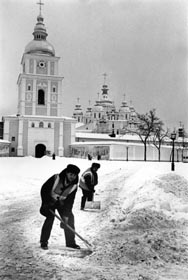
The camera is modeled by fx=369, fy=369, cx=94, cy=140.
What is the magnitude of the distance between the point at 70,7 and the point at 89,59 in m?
0.49

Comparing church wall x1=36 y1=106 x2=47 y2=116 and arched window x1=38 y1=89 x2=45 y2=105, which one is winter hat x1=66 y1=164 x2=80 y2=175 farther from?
church wall x1=36 y1=106 x2=47 y2=116

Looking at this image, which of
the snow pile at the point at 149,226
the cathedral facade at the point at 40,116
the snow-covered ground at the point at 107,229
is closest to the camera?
the snow-covered ground at the point at 107,229

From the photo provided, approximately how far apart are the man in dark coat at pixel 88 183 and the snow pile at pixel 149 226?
211mm

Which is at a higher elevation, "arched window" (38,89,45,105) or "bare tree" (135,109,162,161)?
"arched window" (38,89,45,105)

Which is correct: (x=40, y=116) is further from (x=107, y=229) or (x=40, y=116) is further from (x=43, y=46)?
(x=107, y=229)

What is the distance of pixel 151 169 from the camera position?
11.7 ft

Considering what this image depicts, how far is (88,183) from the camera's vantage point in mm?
3033

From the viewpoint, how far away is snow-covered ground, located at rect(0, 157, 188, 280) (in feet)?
8.23

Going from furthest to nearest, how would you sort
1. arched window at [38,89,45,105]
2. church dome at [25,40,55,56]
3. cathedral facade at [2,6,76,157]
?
arched window at [38,89,45,105], cathedral facade at [2,6,76,157], church dome at [25,40,55,56]

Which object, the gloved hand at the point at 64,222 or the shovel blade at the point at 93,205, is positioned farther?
the shovel blade at the point at 93,205

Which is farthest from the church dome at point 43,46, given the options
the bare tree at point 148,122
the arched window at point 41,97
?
the arched window at point 41,97

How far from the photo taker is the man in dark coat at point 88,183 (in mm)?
2994

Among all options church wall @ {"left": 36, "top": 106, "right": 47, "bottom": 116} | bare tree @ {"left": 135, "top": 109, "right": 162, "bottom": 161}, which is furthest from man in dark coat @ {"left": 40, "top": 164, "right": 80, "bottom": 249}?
church wall @ {"left": 36, "top": 106, "right": 47, "bottom": 116}

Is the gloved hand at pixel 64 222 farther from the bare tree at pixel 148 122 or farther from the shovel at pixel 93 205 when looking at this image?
the bare tree at pixel 148 122
